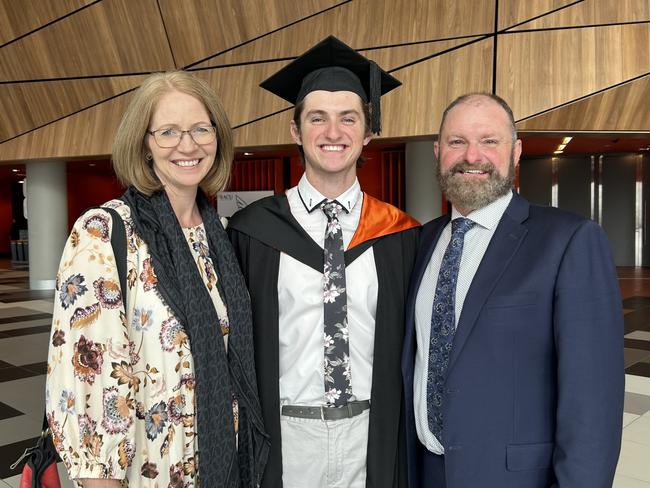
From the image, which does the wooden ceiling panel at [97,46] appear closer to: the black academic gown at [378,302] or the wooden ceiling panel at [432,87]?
the wooden ceiling panel at [432,87]

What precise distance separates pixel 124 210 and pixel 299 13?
24.7ft

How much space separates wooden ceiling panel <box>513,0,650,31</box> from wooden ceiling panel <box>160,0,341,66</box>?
2.94 metres

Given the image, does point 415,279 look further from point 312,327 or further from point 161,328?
point 161,328

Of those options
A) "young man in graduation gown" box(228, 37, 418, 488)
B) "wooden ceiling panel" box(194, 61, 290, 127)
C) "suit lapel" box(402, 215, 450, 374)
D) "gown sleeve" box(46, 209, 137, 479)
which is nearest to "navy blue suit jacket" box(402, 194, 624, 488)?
"suit lapel" box(402, 215, 450, 374)

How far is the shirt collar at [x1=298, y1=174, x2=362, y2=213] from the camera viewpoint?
216 cm

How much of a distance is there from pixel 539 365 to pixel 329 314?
2.26 feet

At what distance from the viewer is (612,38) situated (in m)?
7.22

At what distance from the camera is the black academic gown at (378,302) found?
78.0 inches

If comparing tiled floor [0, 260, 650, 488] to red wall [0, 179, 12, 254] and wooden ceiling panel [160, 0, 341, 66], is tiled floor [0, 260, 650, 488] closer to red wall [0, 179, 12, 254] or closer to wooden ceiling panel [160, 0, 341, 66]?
wooden ceiling panel [160, 0, 341, 66]

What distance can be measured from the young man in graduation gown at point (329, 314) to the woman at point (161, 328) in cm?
14

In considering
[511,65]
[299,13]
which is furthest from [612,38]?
[299,13]

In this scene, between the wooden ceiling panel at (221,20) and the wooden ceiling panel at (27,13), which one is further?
the wooden ceiling panel at (27,13)

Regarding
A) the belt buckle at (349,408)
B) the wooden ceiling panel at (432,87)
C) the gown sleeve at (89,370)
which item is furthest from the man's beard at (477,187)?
the wooden ceiling panel at (432,87)

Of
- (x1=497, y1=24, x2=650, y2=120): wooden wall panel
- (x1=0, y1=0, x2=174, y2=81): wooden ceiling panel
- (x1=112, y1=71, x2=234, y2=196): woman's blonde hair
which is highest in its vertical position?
(x1=0, y1=0, x2=174, y2=81): wooden ceiling panel
